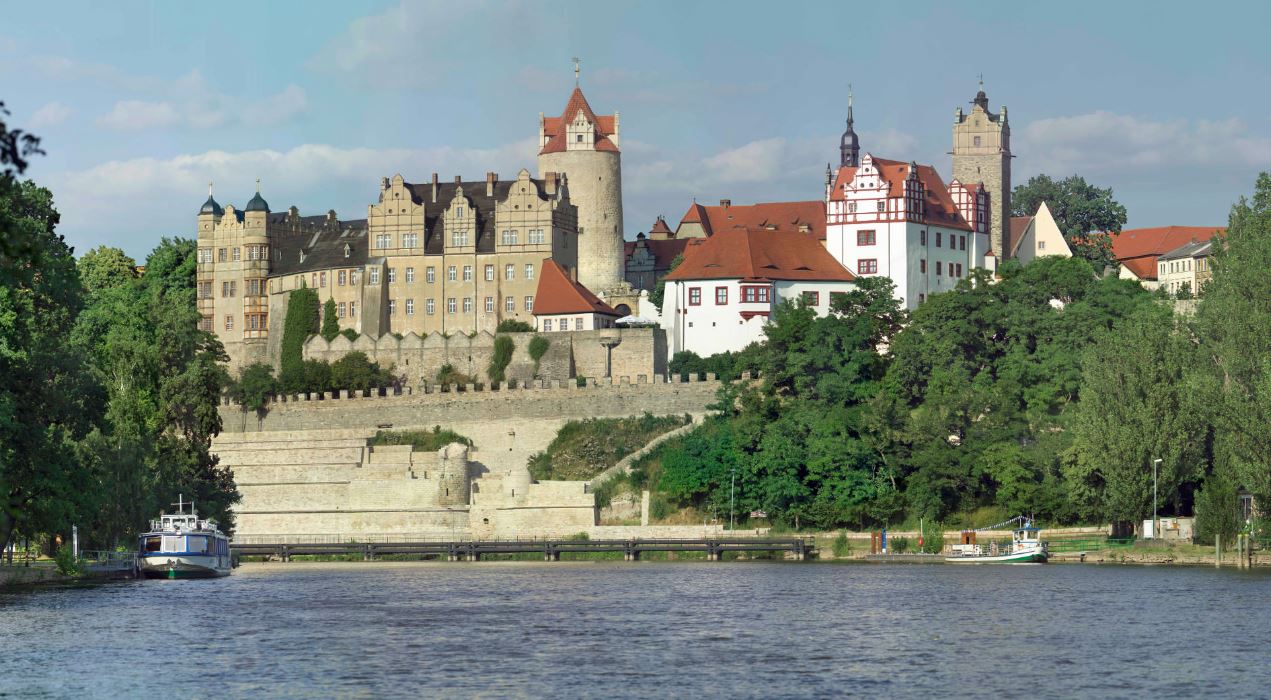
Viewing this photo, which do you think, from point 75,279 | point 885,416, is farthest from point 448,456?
point 75,279

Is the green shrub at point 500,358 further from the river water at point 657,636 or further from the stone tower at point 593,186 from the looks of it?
the river water at point 657,636

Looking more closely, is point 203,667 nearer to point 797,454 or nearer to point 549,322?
point 797,454

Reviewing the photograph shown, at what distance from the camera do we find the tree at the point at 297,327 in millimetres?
103306

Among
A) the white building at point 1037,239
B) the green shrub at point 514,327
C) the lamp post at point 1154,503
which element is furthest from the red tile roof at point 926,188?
the lamp post at point 1154,503

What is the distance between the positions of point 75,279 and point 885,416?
122 feet

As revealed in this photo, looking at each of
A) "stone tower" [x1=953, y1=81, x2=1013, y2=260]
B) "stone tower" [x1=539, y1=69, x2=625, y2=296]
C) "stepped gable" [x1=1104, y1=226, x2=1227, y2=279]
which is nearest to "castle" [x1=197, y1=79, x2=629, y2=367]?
"stone tower" [x1=539, y1=69, x2=625, y2=296]

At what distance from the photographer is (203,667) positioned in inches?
1561

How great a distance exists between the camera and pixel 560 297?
338 feet

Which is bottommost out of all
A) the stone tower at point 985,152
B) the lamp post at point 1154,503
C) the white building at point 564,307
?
the lamp post at point 1154,503

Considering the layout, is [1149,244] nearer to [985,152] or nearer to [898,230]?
[985,152]

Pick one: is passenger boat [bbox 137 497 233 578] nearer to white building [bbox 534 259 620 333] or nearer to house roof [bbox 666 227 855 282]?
white building [bbox 534 259 620 333]

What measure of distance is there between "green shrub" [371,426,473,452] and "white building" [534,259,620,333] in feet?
33.3

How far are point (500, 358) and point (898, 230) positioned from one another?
20.5m

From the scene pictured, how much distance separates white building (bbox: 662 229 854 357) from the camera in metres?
97.8
